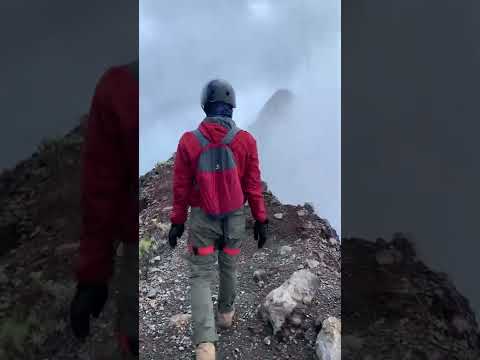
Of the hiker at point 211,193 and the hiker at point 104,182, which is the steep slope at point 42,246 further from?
the hiker at point 211,193

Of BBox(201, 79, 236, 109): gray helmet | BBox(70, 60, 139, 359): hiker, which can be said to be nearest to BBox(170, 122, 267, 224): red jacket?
BBox(201, 79, 236, 109): gray helmet

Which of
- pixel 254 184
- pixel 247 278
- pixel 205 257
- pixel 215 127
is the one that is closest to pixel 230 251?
pixel 205 257

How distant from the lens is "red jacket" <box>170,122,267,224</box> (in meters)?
2.17

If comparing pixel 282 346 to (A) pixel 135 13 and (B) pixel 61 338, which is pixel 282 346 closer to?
(B) pixel 61 338

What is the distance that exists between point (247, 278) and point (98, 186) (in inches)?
59.0

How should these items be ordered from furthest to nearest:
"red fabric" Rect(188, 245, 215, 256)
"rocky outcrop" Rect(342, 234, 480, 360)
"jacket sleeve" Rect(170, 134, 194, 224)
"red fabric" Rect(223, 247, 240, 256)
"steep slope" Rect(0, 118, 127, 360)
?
"red fabric" Rect(223, 247, 240, 256) → "red fabric" Rect(188, 245, 215, 256) → "jacket sleeve" Rect(170, 134, 194, 224) → "rocky outcrop" Rect(342, 234, 480, 360) → "steep slope" Rect(0, 118, 127, 360)

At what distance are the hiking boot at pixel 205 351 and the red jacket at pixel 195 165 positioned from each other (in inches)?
31.6

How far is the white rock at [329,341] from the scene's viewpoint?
236 centimetres

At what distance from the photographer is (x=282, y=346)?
2465 mm

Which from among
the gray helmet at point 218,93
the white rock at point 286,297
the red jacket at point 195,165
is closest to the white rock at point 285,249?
the white rock at point 286,297

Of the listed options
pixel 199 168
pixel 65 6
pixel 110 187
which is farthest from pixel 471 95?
pixel 65 6

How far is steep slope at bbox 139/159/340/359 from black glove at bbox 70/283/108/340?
3.29 feet

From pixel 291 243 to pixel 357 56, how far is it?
145 cm

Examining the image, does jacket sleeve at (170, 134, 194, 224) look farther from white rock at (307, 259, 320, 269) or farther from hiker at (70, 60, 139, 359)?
white rock at (307, 259, 320, 269)
